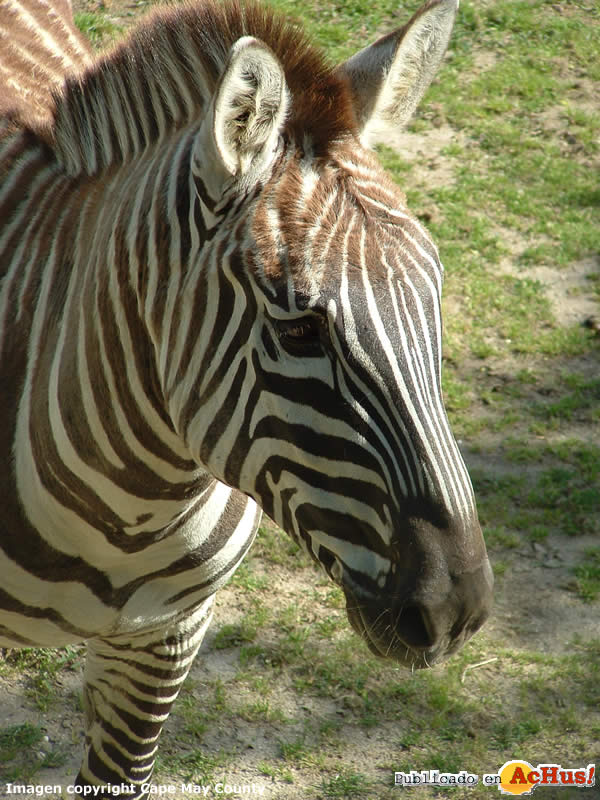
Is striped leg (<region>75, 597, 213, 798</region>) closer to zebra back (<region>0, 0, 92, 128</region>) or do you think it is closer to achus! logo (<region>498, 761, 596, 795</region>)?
achus! logo (<region>498, 761, 596, 795</region>)

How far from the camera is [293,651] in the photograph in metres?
4.78

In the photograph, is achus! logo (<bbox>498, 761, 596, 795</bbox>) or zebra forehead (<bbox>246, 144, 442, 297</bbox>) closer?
zebra forehead (<bbox>246, 144, 442, 297</bbox>)

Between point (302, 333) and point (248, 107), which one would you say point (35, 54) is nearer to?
point (248, 107)

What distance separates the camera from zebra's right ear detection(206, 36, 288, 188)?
6.71 ft

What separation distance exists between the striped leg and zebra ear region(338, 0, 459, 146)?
5.89 ft

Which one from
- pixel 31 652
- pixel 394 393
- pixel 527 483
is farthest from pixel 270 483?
pixel 527 483

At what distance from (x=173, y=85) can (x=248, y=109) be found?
0.50m

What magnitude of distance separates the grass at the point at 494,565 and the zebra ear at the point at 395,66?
298 centimetres

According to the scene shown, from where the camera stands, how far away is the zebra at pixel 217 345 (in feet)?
6.80

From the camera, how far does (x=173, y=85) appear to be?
2541mm

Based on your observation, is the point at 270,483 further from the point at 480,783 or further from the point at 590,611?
the point at 590,611

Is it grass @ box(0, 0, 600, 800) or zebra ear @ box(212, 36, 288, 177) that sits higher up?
zebra ear @ box(212, 36, 288, 177)

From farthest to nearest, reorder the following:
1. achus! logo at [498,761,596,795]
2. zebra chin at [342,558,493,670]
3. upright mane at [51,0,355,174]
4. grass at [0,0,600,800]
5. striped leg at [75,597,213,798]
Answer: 1. grass at [0,0,600,800]
2. achus! logo at [498,761,596,795]
3. striped leg at [75,597,213,798]
4. upright mane at [51,0,355,174]
5. zebra chin at [342,558,493,670]

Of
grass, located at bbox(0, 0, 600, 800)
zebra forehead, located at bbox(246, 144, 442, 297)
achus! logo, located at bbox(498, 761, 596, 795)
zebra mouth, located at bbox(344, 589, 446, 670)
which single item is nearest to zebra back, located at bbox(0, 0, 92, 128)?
zebra forehead, located at bbox(246, 144, 442, 297)
